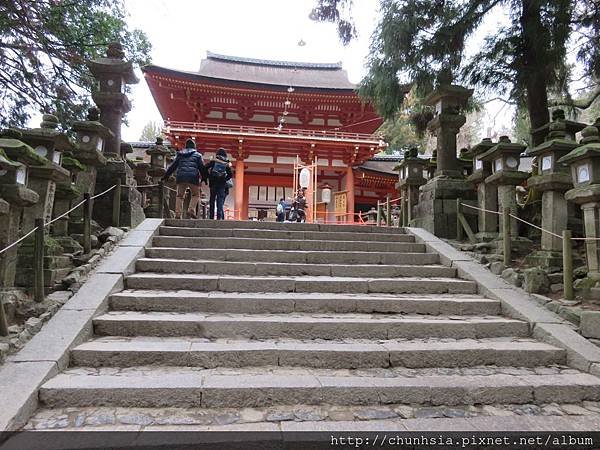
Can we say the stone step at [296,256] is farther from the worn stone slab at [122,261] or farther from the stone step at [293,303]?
the stone step at [293,303]

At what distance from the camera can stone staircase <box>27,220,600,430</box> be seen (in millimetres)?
2600

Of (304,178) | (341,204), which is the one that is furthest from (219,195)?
(341,204)

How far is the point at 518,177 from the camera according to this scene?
5496mm

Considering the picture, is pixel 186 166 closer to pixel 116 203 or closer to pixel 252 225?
pixel 116 203

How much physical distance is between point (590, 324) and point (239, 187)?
14803mm

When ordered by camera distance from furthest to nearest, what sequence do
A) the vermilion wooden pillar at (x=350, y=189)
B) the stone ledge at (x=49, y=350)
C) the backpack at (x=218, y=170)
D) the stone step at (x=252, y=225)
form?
1. the vermilion wooden pillar at (x=350, y=189)
2. the backpack at (x=218, y=170)
3. the stone step at (x=252, y=225)
4. the stone ledge at (x=49, y=350)

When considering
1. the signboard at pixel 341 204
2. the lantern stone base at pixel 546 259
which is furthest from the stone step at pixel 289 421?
the signboard at pixel 341 204

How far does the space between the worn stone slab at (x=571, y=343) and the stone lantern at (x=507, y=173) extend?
2.21 m

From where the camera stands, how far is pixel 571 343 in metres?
3.43

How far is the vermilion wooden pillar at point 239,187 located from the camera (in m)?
17.0

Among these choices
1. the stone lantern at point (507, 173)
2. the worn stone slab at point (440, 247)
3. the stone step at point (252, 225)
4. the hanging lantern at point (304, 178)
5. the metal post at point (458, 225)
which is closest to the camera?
the worn stone slab at point (440, 247)

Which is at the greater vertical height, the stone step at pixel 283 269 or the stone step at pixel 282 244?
the stone step at pixel 282 244

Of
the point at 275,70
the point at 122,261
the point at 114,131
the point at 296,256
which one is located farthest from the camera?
the point at 275,70

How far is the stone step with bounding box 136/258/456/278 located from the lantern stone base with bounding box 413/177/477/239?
1552 mm
